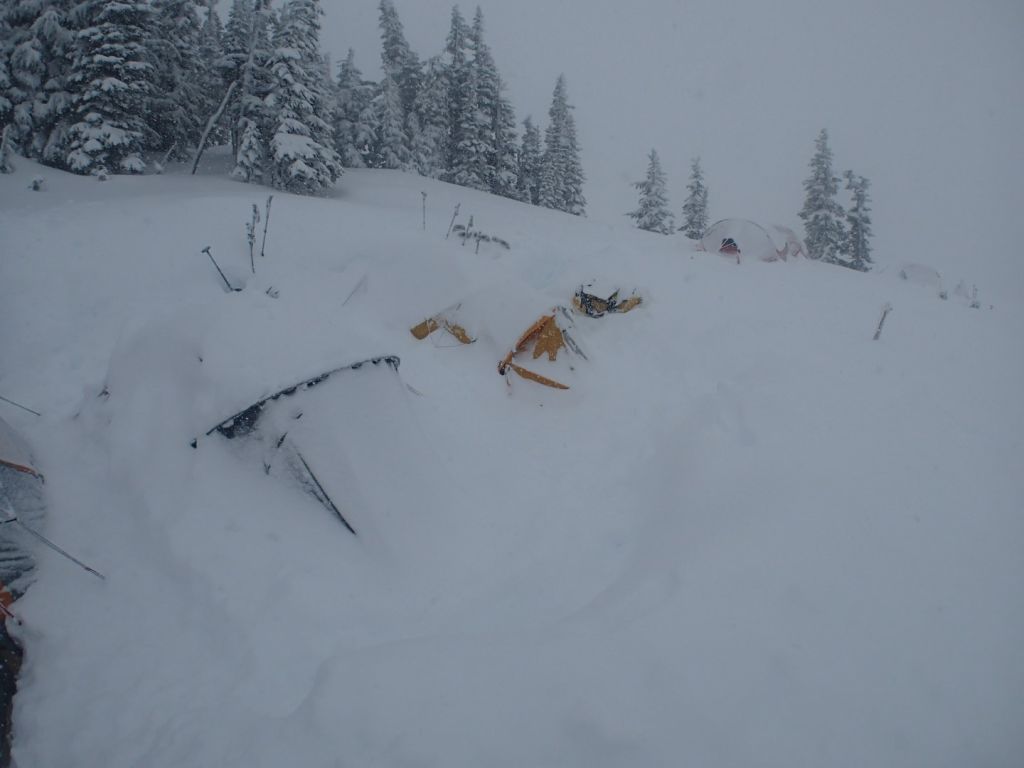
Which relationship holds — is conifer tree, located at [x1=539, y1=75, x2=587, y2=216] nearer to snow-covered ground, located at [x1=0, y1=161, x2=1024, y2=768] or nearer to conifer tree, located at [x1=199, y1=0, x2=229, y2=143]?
conifer tree, located at [x1=199, y1=0, x2=229, y2=143]

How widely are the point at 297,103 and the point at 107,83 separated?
5689 mm

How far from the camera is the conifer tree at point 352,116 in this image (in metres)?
27.9

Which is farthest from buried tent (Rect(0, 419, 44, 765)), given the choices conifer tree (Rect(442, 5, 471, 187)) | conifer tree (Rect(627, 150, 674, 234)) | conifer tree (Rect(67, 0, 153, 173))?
conifer tree (Rect(627, 150, 674, 234))

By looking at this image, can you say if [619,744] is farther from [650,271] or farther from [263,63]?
[263,63]

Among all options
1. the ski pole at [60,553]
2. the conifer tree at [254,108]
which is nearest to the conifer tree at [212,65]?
the conifer tree at [254,108]

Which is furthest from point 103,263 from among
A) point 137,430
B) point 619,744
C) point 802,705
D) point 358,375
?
point 802,705

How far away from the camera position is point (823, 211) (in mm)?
29438

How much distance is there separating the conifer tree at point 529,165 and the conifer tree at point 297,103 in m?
16.8

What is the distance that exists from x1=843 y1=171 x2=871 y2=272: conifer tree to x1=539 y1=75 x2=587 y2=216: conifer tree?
17.0 m

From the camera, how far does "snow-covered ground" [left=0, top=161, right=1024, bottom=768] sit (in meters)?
3.27

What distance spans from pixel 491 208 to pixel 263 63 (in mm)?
10947

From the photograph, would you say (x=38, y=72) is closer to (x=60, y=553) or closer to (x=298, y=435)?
(x=60, y=553)

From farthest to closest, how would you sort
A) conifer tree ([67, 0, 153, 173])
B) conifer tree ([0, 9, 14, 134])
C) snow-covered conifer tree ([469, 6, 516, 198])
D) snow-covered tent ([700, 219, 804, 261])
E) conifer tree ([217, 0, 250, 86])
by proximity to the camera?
snow-covered conifer tree ([469, 6, 516, 198]) < conifer tree ([217, 0, 250, 86]) < snow-covered tent ([700, 219, 804, 261]) < conifer tree ([0, 9, 14, 134]) < conifer tree ([67, 0, 153, 173])

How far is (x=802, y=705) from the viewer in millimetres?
3344
